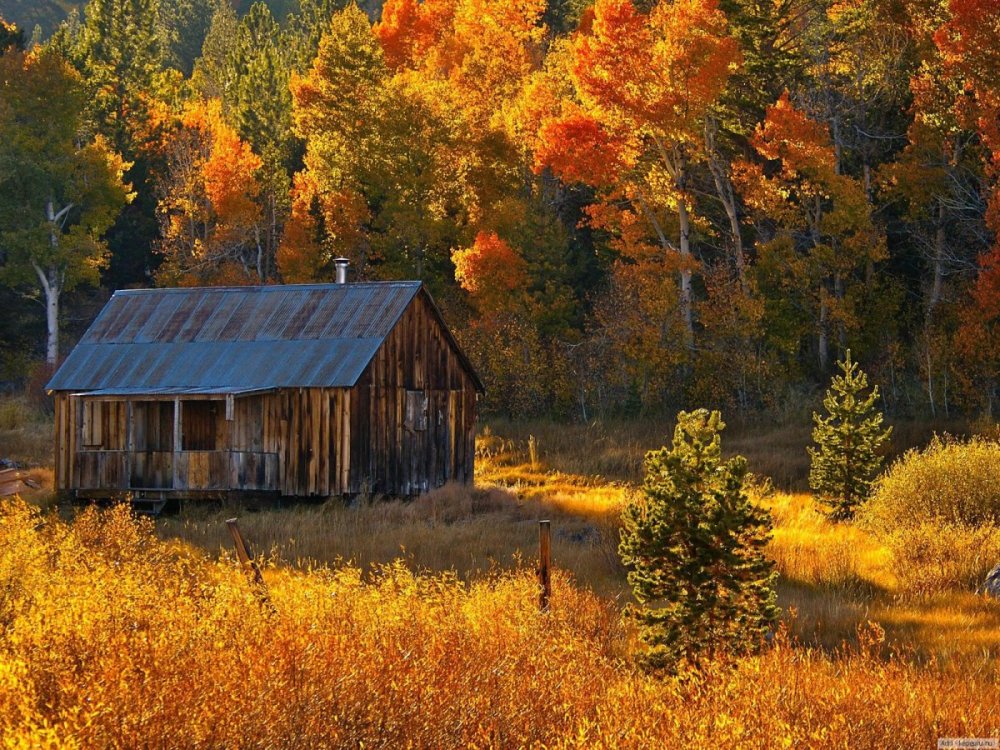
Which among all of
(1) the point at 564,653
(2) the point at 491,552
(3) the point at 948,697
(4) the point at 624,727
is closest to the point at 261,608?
(1) the point at 564,653

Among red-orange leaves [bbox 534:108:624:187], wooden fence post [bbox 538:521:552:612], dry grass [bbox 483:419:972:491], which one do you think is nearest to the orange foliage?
red-orange leaves [bbox 534:108:624:187]

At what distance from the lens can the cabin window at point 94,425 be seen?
2831 cm

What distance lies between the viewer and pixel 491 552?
18188 millimetres

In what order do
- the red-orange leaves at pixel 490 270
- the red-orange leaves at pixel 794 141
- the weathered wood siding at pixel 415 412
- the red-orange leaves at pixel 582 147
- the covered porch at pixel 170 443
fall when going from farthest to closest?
the red-orange leaves at pixel 490 270, the red-orange leaves at pixel 582 147, the red-orange leaves at pixel 794 141, the weathered wood siding at pixel 415 412, the covered porch at pixel 170 443

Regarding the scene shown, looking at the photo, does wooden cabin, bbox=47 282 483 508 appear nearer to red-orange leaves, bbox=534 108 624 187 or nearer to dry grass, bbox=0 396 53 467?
dry grass, bbox=0 396 53 467

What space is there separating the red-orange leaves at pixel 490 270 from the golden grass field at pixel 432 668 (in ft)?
89.2

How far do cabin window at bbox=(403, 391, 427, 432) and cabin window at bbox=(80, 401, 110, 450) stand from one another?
23.6 ft

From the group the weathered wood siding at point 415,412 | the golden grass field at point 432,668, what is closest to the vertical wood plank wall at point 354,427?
the weathered wood siding at point 415,412

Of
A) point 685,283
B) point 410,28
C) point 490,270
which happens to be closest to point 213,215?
point 490,270

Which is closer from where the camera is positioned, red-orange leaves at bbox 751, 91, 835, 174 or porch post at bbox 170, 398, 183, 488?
porch post at bbox 170, 398, 183, 488

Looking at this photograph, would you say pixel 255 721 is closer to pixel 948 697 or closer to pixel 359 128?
pixel 948 697

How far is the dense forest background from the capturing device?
33969 mm

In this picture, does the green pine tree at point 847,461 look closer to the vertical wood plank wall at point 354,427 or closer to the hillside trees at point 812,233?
the vertical wood plank wall at point 354,427

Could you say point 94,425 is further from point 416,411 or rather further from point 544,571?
point 544,571
